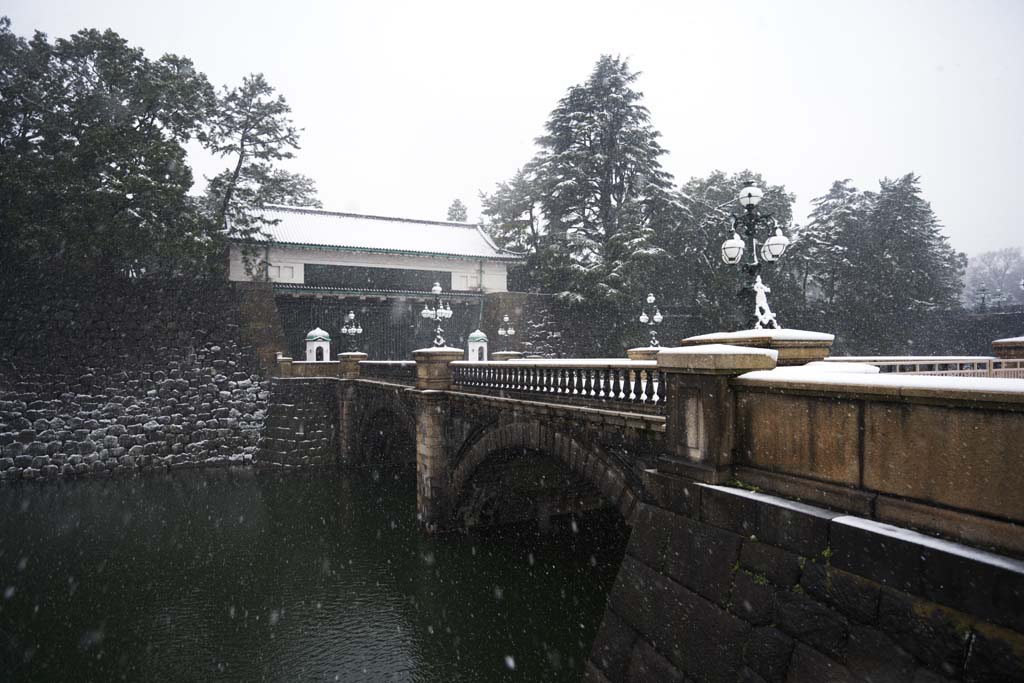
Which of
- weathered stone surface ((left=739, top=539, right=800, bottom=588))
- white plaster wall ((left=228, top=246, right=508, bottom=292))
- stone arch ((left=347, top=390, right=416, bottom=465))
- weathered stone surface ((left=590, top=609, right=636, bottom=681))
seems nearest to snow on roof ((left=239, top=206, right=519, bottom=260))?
white plaster wall ((left=228, top=246, right=508, bottom=292))

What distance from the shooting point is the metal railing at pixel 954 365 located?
38.3ft

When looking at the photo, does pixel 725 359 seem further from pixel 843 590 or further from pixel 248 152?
pixel 248 152

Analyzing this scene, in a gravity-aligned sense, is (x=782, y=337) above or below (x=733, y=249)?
below

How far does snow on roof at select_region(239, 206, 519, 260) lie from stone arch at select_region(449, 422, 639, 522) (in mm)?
19835

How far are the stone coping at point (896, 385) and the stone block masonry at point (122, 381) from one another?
77.8ft

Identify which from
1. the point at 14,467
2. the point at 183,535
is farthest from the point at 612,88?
the point at 14,467

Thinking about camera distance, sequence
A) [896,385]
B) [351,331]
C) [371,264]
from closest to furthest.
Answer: [896,385]
[351,331]
[371,264]

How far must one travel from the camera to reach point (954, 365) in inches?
529

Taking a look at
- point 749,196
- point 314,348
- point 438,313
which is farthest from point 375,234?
point 749,196

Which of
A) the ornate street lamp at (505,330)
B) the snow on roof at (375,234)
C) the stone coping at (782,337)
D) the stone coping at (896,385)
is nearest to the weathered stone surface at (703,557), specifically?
the stone coping at (896,385)

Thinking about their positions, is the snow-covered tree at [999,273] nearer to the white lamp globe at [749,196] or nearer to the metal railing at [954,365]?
the metal railing at [954,365]

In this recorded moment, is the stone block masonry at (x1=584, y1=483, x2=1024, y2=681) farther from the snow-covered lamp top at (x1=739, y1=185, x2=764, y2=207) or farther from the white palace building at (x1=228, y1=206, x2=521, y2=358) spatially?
the white palace building at (x1=228, y1=206, x2=521, y2=358)

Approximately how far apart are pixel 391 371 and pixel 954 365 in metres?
16.1

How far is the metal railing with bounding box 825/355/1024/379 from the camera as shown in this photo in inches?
460
